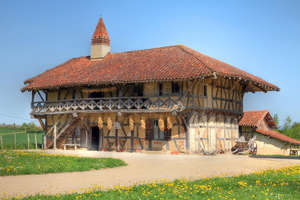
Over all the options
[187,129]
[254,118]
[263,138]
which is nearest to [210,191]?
[187,129]

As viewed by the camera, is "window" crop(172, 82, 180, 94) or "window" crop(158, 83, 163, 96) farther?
"window" crop(158, 83, 163, 96)

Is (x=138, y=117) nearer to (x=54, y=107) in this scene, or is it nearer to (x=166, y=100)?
(x=166, y=100)

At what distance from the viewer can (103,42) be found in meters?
30.4

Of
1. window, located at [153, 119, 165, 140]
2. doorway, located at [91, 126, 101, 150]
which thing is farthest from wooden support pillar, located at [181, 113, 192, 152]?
doorway, located at [91, 126, 101, 150]

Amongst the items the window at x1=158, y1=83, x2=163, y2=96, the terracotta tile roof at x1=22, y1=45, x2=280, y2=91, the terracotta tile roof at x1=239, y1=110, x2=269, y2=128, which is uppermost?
the terracotta tile roof at x1=22, y1=45, x2=280, y2=91

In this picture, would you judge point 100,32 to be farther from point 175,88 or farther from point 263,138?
point 263,138

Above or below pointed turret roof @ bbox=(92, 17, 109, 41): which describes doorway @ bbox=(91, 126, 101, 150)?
below

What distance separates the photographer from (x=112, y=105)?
79.2 feet

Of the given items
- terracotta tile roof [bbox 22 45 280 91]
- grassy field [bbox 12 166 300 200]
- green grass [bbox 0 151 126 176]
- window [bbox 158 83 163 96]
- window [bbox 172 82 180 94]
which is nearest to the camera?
grassy field [bbox 12 166 300 200]

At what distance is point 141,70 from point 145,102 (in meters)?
2.25

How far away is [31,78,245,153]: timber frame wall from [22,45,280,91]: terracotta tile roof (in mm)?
1042

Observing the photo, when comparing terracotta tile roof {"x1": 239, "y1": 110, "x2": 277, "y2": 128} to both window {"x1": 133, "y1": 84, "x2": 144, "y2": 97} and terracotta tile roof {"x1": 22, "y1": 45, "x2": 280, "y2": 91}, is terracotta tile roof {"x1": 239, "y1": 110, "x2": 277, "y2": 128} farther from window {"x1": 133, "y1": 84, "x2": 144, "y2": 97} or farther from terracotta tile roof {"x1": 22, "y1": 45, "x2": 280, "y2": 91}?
window {"x1": 133, "y1": 84, "x2": 144, "y2": 97}

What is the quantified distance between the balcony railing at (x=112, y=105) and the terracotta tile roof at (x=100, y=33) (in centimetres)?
678

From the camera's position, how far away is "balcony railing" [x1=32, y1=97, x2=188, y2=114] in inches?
882
